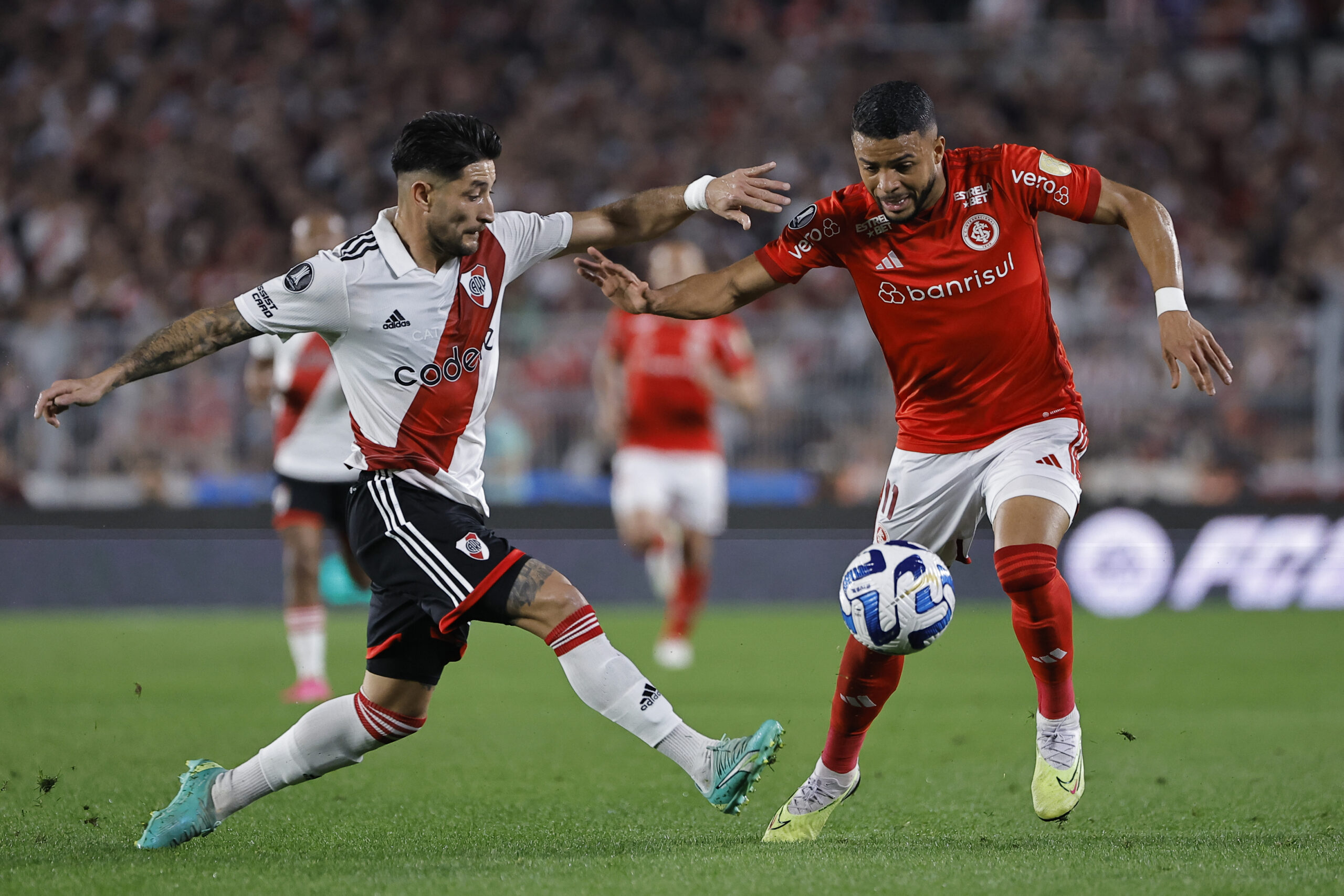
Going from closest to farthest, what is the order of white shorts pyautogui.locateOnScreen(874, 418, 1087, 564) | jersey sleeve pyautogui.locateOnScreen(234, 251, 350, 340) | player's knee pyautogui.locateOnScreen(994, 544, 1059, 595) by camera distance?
jersey sleeve pyautogui.locateOnScreen(234, 251, 350, 340) → player's knee pyautogui.locateOnScreen(994, 544, 1059, 595) → white shorts pyautogui.locateOnScreen(874, 418, 1087, 564)

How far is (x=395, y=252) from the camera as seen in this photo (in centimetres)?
497

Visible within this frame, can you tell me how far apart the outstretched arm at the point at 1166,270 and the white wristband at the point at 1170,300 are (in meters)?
0.01

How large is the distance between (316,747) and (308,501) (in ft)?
13.8

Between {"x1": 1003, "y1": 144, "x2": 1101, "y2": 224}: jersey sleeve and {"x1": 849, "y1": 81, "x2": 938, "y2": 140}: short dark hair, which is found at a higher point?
{"x1": 849, "y1": 81, "x2": 938, "y2": 140}: short dark hair

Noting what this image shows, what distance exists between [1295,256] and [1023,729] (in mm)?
11433

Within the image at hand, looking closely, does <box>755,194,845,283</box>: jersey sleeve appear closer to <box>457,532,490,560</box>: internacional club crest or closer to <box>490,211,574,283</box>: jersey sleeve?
<box>490,211,574,283</box>: jersey sleeve

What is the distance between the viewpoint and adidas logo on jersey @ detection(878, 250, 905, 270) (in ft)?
17.6

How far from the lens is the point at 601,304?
17.3 m

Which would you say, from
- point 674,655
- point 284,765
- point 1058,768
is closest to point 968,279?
point 1058,768

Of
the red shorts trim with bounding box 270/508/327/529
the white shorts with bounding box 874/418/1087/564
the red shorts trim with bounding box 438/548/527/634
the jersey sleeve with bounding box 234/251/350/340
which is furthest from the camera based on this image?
the red shorts trim with bounding box 270/508/327/529

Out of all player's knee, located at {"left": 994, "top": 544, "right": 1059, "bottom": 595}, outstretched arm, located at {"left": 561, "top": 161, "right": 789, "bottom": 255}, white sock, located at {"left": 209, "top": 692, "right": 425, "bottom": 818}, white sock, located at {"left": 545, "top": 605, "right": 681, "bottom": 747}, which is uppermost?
outstretched arm, located at {"left": 561, "top": 161, "right": 789, "bottom": 255}

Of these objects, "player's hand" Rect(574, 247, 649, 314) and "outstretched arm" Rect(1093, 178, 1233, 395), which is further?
"player's hand" Rect(574, 247, 649, 314)

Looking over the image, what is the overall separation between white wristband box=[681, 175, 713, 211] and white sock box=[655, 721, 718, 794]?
5.95 feet

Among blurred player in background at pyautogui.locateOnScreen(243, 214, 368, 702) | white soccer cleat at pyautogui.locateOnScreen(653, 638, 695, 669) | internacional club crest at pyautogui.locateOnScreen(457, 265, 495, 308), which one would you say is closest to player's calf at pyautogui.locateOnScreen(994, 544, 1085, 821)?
internacional club crest at pyautogui.locateOnScreen(457, 265, 495, 308)
